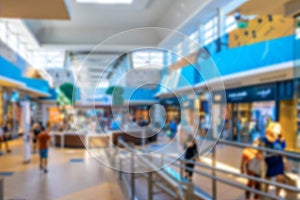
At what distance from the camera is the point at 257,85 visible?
1132cm

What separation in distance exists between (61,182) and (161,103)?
5403 millimetres

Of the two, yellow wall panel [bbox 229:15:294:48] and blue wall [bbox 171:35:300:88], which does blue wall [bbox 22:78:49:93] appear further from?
yellow wall panel [bbox 229:15:294:48]

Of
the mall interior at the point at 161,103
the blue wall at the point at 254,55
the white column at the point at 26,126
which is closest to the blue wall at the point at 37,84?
the mall interior at the point at 161,103

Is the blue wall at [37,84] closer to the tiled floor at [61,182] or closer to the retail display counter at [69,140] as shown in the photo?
the retail display counter at [69,140]

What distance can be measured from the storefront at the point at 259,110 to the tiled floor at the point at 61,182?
3.90 meters

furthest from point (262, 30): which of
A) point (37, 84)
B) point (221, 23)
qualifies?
point (37, 84)

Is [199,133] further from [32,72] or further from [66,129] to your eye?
[32,72]

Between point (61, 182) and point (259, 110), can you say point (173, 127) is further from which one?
point (259, 110)

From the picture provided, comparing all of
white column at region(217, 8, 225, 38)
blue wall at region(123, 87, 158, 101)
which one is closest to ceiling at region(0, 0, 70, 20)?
blue wall at region(123, 87, 158, 101)

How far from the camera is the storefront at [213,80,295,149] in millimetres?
9688

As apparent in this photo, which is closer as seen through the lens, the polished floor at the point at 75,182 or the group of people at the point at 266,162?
the group of people at the point at 266,162

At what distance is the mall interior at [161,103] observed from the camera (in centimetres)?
194

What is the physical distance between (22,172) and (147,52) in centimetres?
716

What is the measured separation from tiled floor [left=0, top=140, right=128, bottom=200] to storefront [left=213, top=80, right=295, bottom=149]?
390cm
